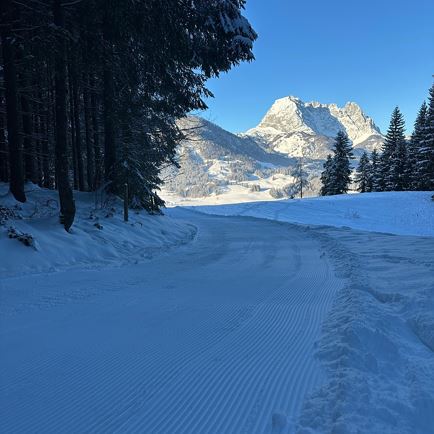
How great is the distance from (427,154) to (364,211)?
14.1 meters

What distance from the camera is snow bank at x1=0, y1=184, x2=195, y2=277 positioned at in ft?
20.7

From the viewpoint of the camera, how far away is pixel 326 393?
264cm

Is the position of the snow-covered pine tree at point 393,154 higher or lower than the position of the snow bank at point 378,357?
A: higher

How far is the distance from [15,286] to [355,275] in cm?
566

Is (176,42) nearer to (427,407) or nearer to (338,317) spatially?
(338,317)

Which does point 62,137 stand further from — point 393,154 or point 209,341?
Answer: point 393,154

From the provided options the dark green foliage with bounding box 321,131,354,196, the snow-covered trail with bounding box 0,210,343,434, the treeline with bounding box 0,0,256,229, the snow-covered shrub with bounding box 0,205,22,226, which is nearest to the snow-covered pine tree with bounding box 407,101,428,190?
the dark green foliage with bounding box 321,131,354,196

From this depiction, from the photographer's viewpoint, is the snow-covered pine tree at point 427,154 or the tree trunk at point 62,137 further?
the snow-covered pine tree at point 427,154

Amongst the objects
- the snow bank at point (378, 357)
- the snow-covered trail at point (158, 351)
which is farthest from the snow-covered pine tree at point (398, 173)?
the snow-covered trail at point (158, 351)

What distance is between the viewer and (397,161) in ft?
140

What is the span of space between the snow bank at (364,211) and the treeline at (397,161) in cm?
673

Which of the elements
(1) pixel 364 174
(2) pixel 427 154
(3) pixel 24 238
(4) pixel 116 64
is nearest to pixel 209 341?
(3) pixel 24 238

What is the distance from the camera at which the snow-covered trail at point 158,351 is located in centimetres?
242

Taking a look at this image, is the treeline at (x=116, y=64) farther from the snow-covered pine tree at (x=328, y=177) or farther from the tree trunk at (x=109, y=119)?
the snow-covered pine tree at (x=328, y=177)
